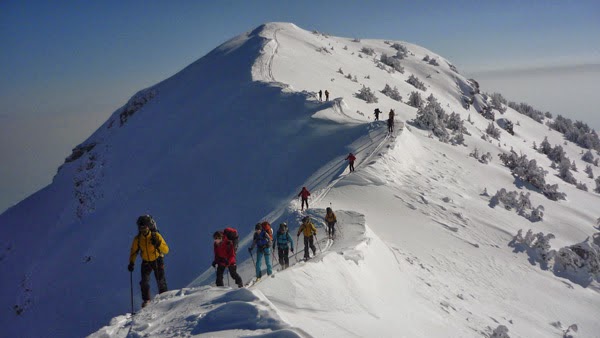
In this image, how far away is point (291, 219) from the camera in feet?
45.8

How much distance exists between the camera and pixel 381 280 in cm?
982

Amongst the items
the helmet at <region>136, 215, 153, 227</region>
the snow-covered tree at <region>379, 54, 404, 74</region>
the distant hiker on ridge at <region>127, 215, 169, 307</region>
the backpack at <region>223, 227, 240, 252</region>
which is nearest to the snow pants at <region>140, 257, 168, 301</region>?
the distant hiker on ridge at <region>127, 215, 169, 307</region>

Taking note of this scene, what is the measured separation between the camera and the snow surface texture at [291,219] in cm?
792

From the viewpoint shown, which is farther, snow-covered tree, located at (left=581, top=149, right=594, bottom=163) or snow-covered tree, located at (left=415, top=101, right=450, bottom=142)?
snow-covered tree, located at (left=581, top=149, right=594, bottom=163)

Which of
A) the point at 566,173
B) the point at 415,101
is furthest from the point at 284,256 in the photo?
the point at 415,101

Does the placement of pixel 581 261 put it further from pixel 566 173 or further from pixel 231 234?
pixel 566 173

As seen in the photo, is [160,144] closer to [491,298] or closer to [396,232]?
[396,232]

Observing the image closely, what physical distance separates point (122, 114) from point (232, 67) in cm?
1562

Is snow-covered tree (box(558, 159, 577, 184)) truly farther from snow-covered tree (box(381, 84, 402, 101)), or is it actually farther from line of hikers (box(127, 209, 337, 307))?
line of hikers (box(127, 209, 337, 307))

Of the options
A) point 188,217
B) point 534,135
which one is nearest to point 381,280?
point 188,217

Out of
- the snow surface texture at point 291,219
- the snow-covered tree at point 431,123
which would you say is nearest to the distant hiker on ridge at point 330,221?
the snow surface texture at point 291,219

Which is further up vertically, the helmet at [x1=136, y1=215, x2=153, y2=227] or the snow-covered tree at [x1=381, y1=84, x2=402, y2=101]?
the snow-covered tree at [x1=381, y1=84, x2=402, y2=101]

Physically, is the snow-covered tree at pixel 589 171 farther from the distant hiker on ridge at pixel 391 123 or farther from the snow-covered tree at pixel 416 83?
the distant hiker on ridge at pixel 391 123

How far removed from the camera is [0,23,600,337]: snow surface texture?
26.0ft
